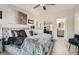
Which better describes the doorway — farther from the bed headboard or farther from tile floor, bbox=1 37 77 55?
the bed headboard

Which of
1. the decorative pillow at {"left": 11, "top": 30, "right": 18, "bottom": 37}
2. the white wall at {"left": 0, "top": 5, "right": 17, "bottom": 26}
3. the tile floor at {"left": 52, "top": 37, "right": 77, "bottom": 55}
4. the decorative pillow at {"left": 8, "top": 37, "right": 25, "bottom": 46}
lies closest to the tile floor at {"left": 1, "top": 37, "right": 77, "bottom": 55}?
the tile floor at {"left": 52, "top": 37, "right": 77, "bottom": 55}

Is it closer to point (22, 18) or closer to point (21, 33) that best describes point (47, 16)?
point (22, 18)

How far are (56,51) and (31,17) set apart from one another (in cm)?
74

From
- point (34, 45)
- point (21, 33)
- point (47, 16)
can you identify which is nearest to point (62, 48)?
point (34, 45)

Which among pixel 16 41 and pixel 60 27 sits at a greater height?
pixel 60 27

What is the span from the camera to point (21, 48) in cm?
199

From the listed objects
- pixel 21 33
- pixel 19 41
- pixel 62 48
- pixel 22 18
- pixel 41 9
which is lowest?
pixel 62 48

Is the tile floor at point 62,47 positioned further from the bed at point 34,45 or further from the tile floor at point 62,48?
the bed at point 34,45

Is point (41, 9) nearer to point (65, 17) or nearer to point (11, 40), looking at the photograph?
point (65, 17)

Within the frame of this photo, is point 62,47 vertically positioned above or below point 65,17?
below

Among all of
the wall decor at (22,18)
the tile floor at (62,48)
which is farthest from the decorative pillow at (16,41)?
the tile floor at (62,48)

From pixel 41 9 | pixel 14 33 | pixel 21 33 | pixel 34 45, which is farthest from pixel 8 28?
pixel 41 9

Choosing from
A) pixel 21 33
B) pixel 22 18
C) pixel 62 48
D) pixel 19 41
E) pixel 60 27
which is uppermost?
pixel 22 18
